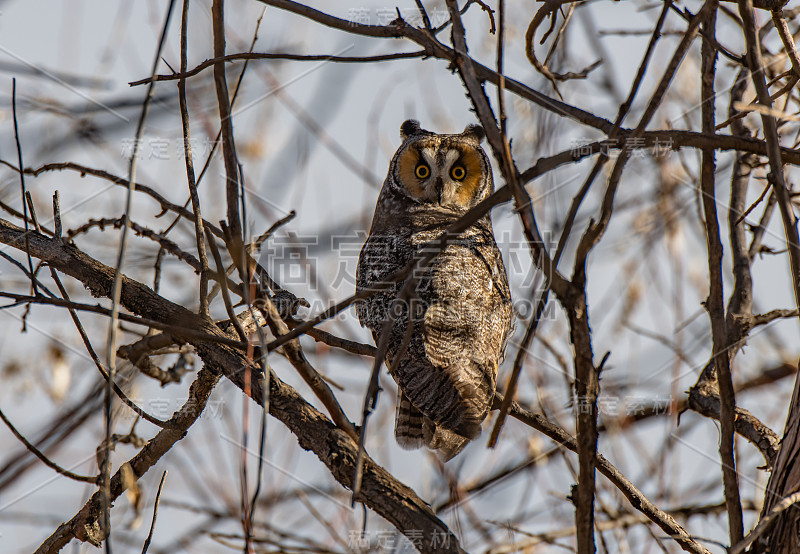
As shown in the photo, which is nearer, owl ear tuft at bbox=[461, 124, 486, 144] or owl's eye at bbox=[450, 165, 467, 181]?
owl's eye at bbox=[450, 165, 467, 181]

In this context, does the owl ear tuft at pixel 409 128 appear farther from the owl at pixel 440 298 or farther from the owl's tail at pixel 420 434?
the owl's tail at pixel 420 434

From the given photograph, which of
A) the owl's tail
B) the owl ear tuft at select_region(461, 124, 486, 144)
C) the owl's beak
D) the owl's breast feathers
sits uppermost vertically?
the owl ear tuft at select_region(461, 124, 486, 144)

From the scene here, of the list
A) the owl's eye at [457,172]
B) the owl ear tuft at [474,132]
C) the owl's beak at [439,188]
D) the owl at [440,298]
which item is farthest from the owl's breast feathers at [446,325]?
the owl ear tuft at [474,132]

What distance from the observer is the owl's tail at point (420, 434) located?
3320 millimetres

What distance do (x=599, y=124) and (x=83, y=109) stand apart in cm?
281

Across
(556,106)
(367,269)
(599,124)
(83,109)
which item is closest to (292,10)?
(556,106)

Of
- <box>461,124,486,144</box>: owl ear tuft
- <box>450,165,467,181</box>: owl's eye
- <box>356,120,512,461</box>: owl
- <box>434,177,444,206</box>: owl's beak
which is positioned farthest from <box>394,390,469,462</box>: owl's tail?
<box>461,124,486,144</box>: owl ear tuft

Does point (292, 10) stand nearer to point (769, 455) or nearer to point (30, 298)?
point (30, 298)

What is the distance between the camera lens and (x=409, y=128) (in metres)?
4.66

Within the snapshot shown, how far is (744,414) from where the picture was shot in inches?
102

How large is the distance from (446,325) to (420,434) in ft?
1.76

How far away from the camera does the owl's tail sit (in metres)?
3.32

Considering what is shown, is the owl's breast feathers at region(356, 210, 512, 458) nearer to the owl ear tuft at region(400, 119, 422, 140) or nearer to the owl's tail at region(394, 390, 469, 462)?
the owl's tail at region(394, 390, 469, 462)

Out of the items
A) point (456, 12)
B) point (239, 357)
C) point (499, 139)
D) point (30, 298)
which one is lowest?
point (239, 357)
